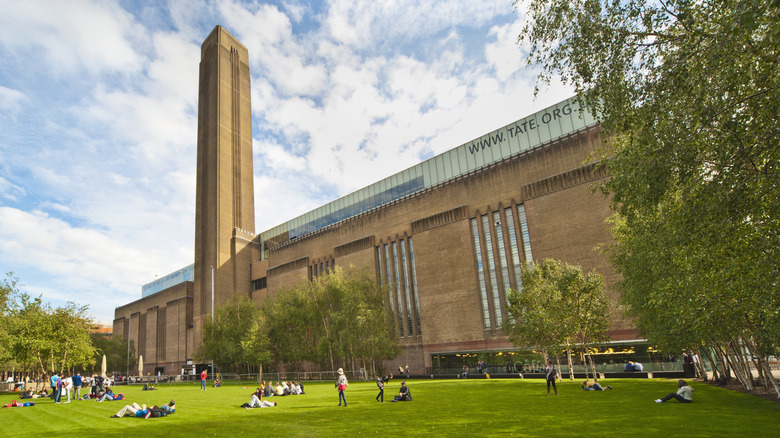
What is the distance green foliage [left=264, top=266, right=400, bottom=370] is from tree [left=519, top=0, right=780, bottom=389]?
97.4ft

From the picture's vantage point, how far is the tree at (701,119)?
29.2 ft

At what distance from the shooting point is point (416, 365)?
4975 cm

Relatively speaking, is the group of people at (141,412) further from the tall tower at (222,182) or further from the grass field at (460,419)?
the tall tower at (222,182)

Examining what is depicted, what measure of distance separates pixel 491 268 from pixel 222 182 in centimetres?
5034

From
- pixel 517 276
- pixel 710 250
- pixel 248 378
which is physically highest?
pixel 517 276

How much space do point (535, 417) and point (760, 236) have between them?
25.2 feet

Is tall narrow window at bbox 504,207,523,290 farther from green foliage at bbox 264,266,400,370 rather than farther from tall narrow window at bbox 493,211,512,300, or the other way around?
green foliage at bbox 264,266,400,370

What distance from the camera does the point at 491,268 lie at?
45.3 m

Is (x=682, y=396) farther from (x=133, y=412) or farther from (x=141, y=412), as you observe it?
(x=133, y=412)

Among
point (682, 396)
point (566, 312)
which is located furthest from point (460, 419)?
point (566, 312)

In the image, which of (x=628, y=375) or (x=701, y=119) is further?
(x=628, y=375)

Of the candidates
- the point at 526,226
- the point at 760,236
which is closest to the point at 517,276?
the point at 526,226

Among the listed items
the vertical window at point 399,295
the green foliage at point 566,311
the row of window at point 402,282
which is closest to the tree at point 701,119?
the green foliage at point 566,311

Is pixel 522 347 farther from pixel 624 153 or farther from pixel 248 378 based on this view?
pixel 248 378
